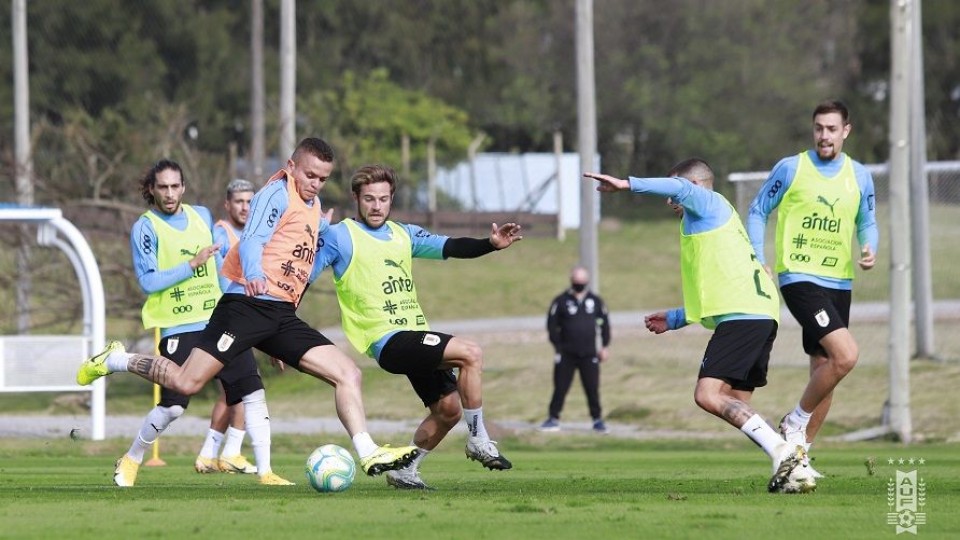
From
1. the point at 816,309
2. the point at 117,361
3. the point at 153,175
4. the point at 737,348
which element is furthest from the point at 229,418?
the point at 737,348

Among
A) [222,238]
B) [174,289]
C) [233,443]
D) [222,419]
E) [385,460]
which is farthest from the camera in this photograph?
[222,419]

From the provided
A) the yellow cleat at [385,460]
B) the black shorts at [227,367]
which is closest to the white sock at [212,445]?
the black shorts at [227,367]

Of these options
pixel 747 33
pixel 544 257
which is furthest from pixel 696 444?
pixel 747 33

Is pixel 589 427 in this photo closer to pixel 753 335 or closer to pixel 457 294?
pixel 753 335

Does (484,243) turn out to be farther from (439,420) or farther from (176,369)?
(176,369)

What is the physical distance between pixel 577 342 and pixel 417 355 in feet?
40.6

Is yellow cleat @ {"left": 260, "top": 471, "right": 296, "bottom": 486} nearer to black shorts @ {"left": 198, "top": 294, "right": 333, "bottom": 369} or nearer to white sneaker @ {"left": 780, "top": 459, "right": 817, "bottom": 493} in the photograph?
black shorts @ {"left": 198, "top": 294, "right": 333, "bottom": 369}

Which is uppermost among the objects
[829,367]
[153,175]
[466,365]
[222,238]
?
[153,175]

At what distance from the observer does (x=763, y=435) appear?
405 inches

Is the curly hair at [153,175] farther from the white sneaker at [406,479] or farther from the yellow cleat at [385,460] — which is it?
the yellow cleat at [385,460]

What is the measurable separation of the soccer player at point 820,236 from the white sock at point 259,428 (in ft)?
11.7

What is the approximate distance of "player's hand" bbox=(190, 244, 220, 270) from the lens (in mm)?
11617

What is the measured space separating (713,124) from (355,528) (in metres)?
55.0

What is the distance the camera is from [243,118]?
60156mm
